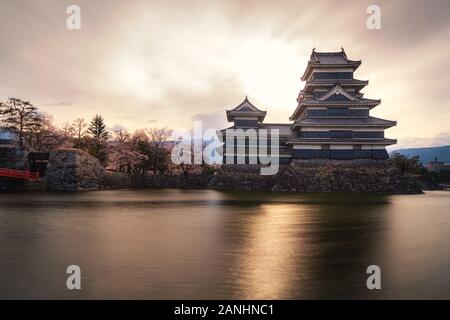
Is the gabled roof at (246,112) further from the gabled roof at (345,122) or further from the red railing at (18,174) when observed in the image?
the red railing at (18,174)

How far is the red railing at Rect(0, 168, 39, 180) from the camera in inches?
1153

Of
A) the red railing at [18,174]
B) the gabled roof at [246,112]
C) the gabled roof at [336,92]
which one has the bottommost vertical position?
the red railing at [18,174]

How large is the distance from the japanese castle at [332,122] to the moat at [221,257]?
2070cm

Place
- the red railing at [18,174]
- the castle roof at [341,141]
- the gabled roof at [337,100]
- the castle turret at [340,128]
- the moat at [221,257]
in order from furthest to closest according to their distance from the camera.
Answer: the gabled roof at [337,100]
the castle turret at [340,128]
the castle roof at [341,141]
the red railing at [18,174]
the moat at [221,257]

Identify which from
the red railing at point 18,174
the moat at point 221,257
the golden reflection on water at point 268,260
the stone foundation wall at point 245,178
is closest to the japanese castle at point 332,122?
the stone foundation wall at point 245,178

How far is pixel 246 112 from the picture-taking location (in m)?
34.6

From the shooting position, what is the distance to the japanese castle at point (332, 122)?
32125 millimetres

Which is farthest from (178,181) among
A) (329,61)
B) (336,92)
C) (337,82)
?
(329,61)

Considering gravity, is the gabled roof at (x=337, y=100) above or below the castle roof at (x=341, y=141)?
above

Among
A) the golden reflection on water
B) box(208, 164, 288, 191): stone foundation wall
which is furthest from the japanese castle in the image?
the golden reflection on water

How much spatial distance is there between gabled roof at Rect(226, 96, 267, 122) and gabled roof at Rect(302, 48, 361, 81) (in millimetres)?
8032
